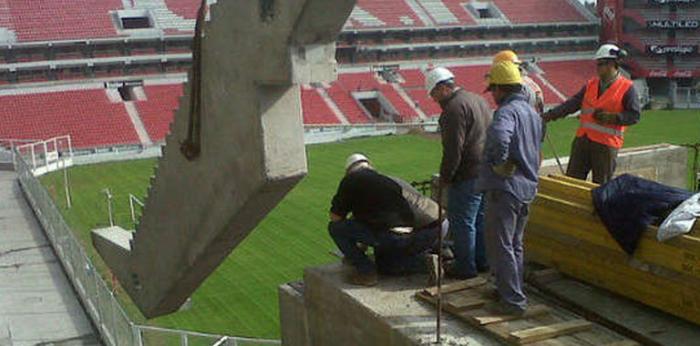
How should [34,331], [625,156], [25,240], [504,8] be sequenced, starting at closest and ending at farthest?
[625,156]
[34,331]
[25,240]
[504,8]

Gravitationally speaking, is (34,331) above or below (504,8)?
below

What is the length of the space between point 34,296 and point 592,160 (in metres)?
8.50

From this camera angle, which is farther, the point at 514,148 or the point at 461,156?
the point at 461,156

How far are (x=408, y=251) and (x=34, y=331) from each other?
21.8 ft

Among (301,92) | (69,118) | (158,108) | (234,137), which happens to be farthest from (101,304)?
(158,108)

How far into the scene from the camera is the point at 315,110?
35750 mm

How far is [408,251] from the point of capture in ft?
17.0

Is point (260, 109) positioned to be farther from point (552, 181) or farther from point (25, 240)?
point (25, 240)

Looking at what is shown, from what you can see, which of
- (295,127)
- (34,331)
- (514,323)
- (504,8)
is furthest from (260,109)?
(504,8)

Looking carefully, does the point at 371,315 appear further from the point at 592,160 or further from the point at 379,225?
the point at 592,160

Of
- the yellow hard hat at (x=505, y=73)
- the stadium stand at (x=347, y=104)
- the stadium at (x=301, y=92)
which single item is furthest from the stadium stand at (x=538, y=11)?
the yellow hard hat at (x=505, y=73)

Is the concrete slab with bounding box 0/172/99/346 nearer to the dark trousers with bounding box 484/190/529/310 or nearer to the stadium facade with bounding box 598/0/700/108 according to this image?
the dark trousers with bounding box 484/190/529/310

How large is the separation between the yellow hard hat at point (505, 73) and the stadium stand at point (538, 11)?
144ft

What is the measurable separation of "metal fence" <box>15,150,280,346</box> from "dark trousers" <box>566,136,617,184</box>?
3346mm
